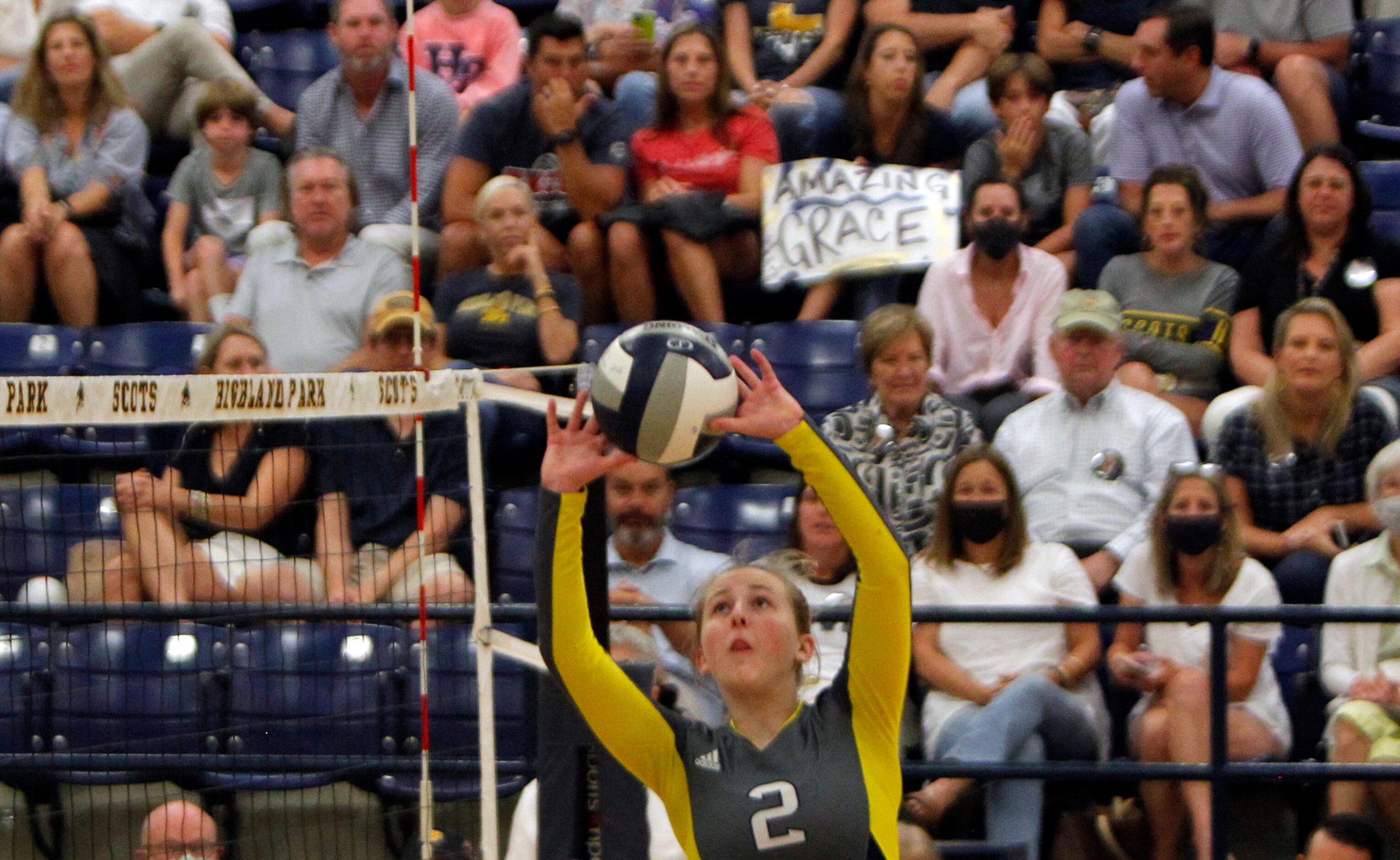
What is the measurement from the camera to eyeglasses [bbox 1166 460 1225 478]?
19.0ft

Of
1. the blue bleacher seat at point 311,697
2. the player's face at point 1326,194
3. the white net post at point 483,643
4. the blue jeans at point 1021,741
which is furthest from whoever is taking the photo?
the player's face at point 1326,194

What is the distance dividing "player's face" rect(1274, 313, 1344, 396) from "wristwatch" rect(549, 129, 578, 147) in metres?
2.92

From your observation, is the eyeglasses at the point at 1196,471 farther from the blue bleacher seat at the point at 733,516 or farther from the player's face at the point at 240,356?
the player's face at the point at 240,356

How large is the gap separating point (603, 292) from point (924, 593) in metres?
2.39

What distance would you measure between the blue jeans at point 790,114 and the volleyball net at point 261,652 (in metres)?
2.00

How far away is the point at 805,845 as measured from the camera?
3600mm

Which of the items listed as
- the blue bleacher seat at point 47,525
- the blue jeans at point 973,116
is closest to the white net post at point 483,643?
the blue bleacher seat at point 47,525

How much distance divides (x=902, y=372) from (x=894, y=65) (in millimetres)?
Result: 1737

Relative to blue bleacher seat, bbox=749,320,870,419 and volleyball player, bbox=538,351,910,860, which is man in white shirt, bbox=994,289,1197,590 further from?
volleyball player, bbox=538,351,910,860

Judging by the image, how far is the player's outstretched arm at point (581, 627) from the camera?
142 inches

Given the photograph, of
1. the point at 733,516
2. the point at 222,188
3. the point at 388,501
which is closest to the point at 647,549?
the point at 733,516

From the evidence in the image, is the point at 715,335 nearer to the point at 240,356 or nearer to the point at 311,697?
the point at 240,356

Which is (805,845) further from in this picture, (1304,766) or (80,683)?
(80,683)

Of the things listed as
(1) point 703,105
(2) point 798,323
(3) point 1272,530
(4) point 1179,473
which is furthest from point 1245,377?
(1) point 703,105
